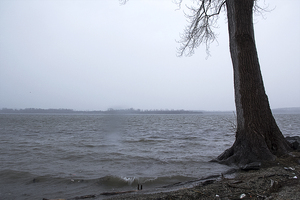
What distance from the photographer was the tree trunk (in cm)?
456

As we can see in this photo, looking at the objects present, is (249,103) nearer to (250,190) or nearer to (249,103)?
(249,103)

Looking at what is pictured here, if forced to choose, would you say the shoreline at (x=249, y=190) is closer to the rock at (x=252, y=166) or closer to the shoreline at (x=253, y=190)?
the shoreline at (x=253, y=190)

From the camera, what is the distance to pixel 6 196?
3.59 metres

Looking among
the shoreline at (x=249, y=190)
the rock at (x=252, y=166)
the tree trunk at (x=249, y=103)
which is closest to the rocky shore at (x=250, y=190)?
the shoreline at (x=249, y=190)

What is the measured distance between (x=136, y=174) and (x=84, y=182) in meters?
1.28

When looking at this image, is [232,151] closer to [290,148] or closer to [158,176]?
[290,148]

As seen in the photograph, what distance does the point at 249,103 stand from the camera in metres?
4.67

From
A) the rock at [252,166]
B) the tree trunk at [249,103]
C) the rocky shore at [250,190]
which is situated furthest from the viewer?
the tree trunk at [249,103]

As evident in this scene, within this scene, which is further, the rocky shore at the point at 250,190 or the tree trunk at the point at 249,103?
the tree trunk at the point at 249,103

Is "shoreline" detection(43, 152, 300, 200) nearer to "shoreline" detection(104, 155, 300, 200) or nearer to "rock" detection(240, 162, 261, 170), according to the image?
"shoreline" detection(104, 155, 300, 200)

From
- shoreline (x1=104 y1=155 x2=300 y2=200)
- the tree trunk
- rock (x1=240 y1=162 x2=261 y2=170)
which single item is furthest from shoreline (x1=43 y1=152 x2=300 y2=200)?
the tree trunk

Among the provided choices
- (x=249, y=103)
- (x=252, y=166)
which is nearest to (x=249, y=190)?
(x=252, y=166)

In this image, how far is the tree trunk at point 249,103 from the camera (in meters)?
4.56

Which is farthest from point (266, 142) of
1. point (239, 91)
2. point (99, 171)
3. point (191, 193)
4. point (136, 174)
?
point (99, 171)
